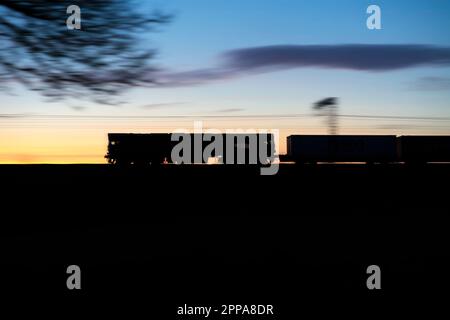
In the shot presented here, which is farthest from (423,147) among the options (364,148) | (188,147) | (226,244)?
(226,244)

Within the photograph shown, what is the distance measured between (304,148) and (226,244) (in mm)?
38470

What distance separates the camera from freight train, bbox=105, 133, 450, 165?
45281 millimetres

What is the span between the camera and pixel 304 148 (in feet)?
156

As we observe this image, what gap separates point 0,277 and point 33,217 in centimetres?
826

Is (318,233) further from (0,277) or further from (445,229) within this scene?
(0,277)

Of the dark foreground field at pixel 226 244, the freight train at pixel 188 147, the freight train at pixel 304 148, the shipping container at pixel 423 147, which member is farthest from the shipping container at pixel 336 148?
the dark foreground field at pixel 226 244

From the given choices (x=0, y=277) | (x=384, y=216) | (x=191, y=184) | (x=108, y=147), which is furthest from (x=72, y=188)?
(x=108, y=147)

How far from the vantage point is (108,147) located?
149ft

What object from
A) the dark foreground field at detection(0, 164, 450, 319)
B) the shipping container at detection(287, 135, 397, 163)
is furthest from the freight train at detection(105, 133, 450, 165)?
the dark foreground field at detection(0, 164, 450, 319)

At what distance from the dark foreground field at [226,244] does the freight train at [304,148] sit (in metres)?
22.7

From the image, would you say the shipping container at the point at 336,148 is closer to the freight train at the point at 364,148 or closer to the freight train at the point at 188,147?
the freight train at the point at 364,148
